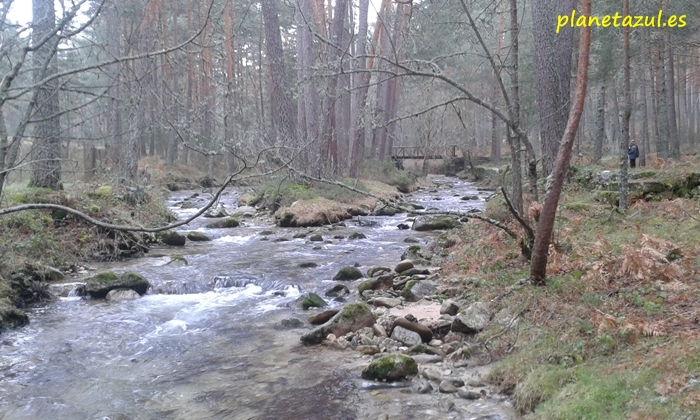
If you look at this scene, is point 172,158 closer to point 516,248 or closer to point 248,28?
point 248,28

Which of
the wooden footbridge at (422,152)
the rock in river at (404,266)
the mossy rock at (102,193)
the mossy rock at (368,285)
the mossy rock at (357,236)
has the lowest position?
the mossy rock at (368,285)

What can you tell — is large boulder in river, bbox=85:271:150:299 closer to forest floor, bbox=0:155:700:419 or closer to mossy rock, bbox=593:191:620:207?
forest floor, bbox=0:155:700:419

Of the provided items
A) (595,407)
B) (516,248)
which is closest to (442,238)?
(516,248)

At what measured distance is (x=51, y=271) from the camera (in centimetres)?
994

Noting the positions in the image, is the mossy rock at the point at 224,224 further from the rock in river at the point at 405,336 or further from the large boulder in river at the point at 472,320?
the large boulder in river at the point at 472,320

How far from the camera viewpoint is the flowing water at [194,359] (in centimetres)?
514

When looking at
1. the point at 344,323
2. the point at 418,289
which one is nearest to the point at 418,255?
the point at 418,289

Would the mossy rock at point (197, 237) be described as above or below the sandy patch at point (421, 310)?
above

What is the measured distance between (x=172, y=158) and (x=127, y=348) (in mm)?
29274

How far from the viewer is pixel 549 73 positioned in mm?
12367

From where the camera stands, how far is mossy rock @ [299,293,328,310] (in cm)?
870

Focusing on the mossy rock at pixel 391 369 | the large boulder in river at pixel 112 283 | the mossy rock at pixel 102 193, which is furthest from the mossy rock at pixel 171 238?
the mossy rock at pixel 391 369

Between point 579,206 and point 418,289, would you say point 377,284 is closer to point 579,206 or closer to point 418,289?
point 418,289

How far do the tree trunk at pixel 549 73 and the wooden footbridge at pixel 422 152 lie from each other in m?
23.0
